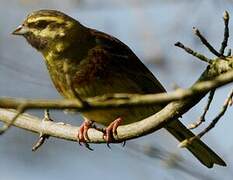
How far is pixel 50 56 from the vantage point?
511 cm

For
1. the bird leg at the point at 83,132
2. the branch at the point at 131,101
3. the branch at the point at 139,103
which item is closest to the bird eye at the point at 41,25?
the bird leg at the point at 83,132

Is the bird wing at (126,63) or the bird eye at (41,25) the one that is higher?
the bird eye at (41,25)

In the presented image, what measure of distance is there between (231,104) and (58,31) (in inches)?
95.6

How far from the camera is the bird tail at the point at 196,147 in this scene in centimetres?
504

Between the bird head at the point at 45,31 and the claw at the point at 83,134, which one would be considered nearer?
the claw at the point at 83,134

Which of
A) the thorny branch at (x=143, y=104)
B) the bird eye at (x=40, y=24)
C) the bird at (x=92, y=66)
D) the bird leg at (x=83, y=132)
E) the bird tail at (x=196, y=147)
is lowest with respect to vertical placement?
the bird tail at (x=196, y=147)

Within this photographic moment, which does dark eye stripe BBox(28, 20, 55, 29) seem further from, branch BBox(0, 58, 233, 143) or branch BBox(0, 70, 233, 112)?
branch BBox(0, 70, 233, 112)

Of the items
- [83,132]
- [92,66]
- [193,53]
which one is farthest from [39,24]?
[193,53]

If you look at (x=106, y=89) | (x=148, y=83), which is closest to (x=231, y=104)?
(x=106, y=89)

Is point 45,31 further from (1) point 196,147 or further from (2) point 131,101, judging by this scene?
(2) point 131,101

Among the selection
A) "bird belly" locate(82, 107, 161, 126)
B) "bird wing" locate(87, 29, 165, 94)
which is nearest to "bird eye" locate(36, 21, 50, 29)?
"bird wing" locate(87, 29, 165, 94)

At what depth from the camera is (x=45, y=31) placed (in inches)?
203

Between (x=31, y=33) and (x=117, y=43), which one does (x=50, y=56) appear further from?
(x=117, y=43)

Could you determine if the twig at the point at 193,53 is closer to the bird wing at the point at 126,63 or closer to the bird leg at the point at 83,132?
the bird leg at the point at 83,132
